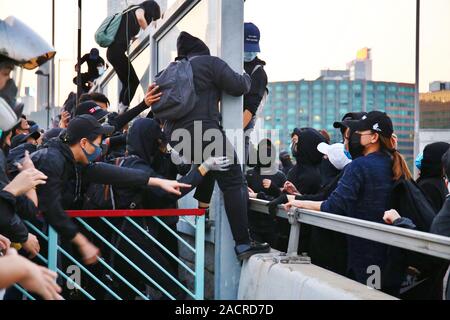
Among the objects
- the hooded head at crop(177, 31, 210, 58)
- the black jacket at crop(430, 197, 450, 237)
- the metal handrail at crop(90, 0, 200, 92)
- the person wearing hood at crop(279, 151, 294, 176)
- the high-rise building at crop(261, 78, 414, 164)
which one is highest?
the high-rise building at crop(261, 78, 414, 164)

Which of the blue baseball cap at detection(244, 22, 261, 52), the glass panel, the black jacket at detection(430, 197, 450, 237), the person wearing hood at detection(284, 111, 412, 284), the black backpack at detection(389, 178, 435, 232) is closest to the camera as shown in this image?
the black jacket at detection(430, 197, 450, 237)

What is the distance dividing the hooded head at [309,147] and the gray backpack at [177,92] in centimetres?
136

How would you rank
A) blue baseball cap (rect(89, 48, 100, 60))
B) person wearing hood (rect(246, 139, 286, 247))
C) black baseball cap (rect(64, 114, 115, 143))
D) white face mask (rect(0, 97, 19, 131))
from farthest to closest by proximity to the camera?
blue baseball cap (rect(89, 48, 100, 60)), person wearing hood (rect(246, 139, 286, 247)), black baseball cap (rect(64, 114, 115, 143)), white face mask (rect(0, 97, 19, 131))

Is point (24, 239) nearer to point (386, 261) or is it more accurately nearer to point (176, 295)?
point (176, 295)

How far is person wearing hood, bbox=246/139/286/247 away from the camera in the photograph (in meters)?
5.31

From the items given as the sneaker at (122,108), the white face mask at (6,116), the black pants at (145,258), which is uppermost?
the sneaker at (122,108)

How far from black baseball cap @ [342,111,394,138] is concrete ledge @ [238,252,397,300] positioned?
37.9 inches

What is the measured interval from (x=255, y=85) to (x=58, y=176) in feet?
7.82

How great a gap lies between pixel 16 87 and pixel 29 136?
375cm

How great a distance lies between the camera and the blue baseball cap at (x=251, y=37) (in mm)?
5953

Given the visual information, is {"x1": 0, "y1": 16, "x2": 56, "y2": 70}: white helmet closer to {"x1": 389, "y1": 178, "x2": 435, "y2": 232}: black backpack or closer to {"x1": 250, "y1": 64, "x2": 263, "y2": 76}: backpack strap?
{"x1": 389, "y1": 178, "x2": 435, "y2": 232}: black backpack

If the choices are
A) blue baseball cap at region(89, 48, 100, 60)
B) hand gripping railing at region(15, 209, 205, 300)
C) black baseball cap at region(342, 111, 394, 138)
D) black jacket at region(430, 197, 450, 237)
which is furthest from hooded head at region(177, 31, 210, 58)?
blue baseball cap at region(89, 48, 100, 60)

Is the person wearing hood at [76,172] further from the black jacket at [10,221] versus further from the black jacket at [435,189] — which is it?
the black jacket at [435,189]

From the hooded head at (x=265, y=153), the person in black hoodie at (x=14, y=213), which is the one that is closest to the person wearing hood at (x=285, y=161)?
the hooded head at (x=265, y=153)
